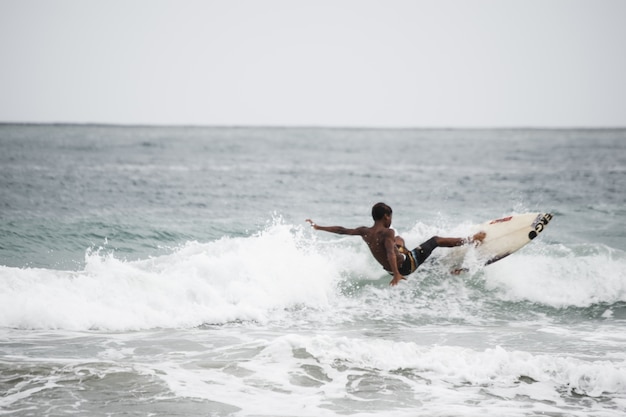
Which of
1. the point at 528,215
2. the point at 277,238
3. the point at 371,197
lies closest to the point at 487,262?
the point at 528,215

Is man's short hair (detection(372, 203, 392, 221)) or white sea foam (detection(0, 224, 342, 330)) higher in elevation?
man's short hair (detection(372, 203, 392, 221))

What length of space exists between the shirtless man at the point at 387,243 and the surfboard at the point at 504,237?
3.17 feet

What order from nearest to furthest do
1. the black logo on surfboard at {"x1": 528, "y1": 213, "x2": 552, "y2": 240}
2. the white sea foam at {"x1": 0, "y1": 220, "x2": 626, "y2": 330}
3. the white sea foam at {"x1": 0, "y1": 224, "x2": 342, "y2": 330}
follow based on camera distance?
the white sea foam at {"x1": 0, "y1": 224, "x2": 342, "y2": 330} < the white sea foam at {"x1": 0, "y1": 220, "x2": 626, "y2": 330} < the black logo on surfboard at {"x1": 528, "y1": 213, "x2": 552, "y2": 240}

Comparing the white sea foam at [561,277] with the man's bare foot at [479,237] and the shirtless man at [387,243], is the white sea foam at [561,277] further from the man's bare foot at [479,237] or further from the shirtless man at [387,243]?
the shirtless man at [387,243]

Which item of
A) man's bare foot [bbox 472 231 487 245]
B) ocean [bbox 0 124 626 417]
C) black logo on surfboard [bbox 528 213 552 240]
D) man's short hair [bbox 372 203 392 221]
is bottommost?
ocean [bbox 0 124 626 417]

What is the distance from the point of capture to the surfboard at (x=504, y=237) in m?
11.8

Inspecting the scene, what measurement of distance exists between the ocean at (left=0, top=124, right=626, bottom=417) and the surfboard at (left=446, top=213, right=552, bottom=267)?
0.42 m

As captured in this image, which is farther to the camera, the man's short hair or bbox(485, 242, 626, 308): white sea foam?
bbox(485, 242, 626, 308): white sea foam

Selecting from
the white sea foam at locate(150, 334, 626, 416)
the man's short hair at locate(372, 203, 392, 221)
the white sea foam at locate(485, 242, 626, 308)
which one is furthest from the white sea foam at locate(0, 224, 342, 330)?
the white sea foam at locate(485, 242, 626, 308)

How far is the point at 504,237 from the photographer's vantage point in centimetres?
1184

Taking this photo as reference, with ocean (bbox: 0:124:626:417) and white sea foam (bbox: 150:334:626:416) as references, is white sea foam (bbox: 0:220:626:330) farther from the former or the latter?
white sea foam (bbox: 150:334:626:416)

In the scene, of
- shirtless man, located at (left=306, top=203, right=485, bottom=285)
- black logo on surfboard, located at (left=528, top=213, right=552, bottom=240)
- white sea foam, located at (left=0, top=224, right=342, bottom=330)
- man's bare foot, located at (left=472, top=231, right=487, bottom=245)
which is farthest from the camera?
man's bare foot, located at (left=472, top=231, right=487, bottom=245)

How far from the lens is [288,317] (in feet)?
33.5

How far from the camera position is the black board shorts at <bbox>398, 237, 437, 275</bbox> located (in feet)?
35.7
